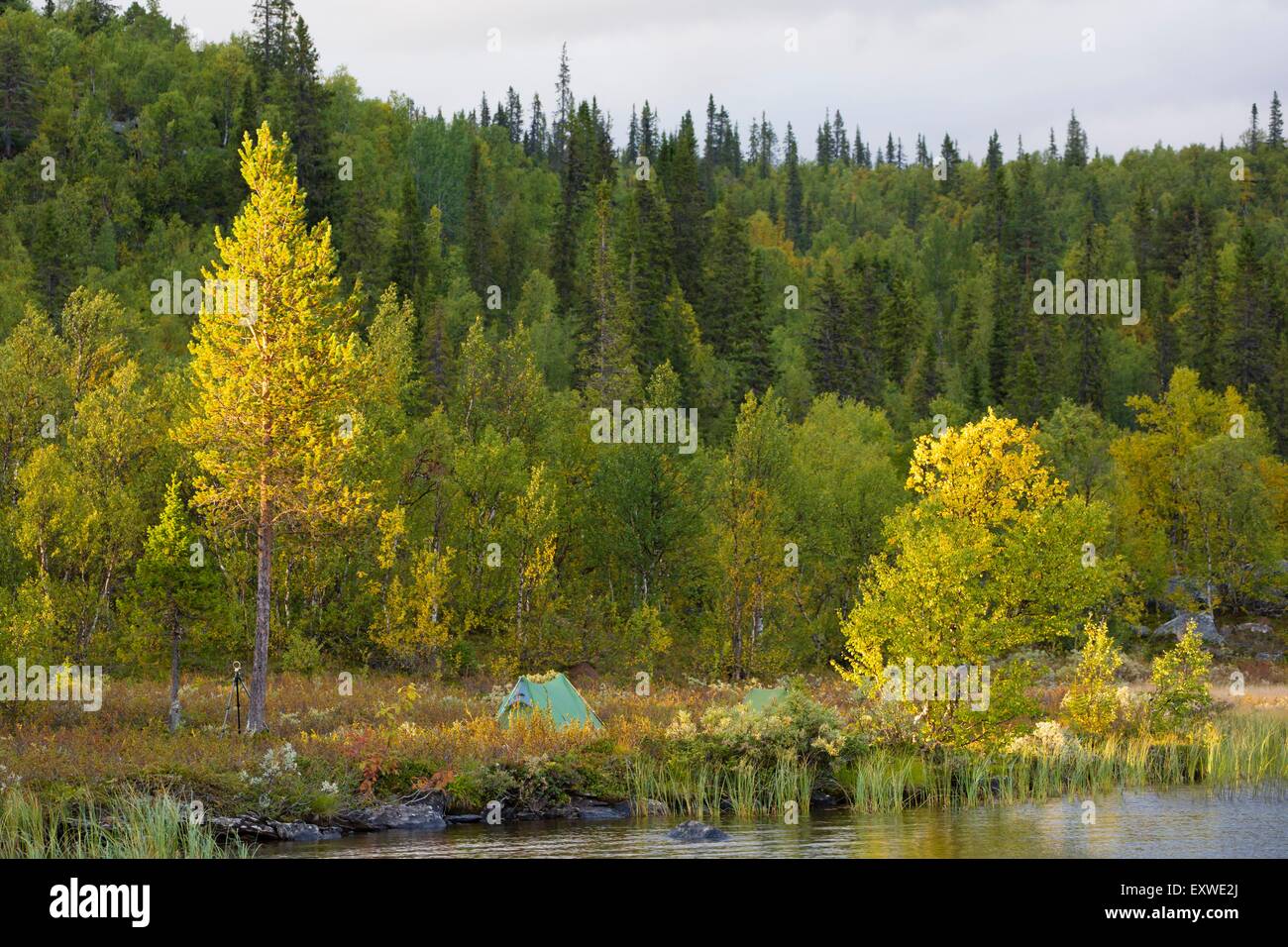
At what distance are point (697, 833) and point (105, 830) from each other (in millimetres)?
11325

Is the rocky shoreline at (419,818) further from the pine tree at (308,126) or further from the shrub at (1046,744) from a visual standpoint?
the pine tree at (308,126)

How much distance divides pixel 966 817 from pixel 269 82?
370 feet

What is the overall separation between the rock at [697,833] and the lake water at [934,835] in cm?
30

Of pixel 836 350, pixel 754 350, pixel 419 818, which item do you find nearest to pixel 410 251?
pixel 754 350

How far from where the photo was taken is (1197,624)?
64.7 meters

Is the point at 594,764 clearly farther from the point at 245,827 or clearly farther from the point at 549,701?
the point at 245,827

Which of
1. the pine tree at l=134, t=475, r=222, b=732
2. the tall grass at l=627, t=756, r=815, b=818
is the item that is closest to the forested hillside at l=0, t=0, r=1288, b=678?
the pine tree at l=134, t=475, r=222, b=732

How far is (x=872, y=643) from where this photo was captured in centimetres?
3036

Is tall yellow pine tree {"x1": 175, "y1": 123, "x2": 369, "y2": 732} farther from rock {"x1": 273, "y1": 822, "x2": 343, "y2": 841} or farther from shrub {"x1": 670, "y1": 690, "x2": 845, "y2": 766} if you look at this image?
shrub {"x1": 670, "y1": 690, "x2": 845, "y2": 766}

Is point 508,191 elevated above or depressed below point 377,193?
above
